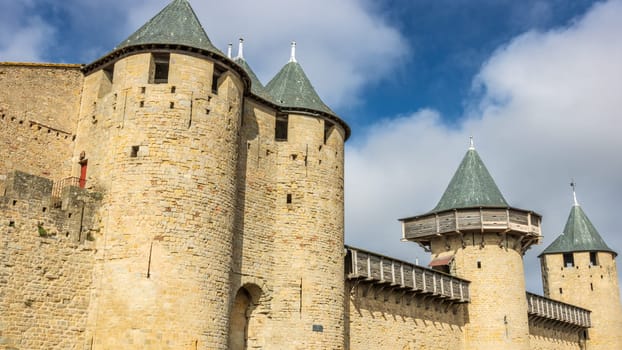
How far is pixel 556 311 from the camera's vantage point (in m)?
34.9

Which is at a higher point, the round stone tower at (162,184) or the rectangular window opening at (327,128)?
the rectangular window opening at (327,128)

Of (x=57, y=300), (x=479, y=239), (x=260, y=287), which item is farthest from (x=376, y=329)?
(x=57, y=300)

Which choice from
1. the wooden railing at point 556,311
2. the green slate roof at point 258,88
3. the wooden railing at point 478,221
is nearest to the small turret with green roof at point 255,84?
the green slate roof at point 258,88

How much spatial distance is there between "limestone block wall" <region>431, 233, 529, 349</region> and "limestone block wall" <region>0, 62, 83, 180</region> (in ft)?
56.5

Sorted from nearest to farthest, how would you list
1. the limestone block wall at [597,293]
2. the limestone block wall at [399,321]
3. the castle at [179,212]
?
the castle at [179,212]
the limestone block wall at [399,321]
the limestone block wall at [597,293]

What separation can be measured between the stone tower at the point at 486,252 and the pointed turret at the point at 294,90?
32.8 feet

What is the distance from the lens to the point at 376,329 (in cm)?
2353

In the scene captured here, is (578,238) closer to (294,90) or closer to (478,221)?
(478,221)

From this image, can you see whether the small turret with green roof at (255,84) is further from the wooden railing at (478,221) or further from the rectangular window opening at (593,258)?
the rectangular window opening at (593,258)

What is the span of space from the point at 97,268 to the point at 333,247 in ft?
24.2

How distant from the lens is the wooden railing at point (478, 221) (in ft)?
94.6

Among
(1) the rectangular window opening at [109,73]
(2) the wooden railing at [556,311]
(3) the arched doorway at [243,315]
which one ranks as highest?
(1) the rectangular window opening at [109,73]

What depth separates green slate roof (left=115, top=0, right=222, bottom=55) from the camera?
18.2 metres

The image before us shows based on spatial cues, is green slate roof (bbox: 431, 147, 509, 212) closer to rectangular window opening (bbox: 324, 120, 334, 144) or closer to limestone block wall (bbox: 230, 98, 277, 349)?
rectangular window opening (bbox: 324, 120, 334, 144)
